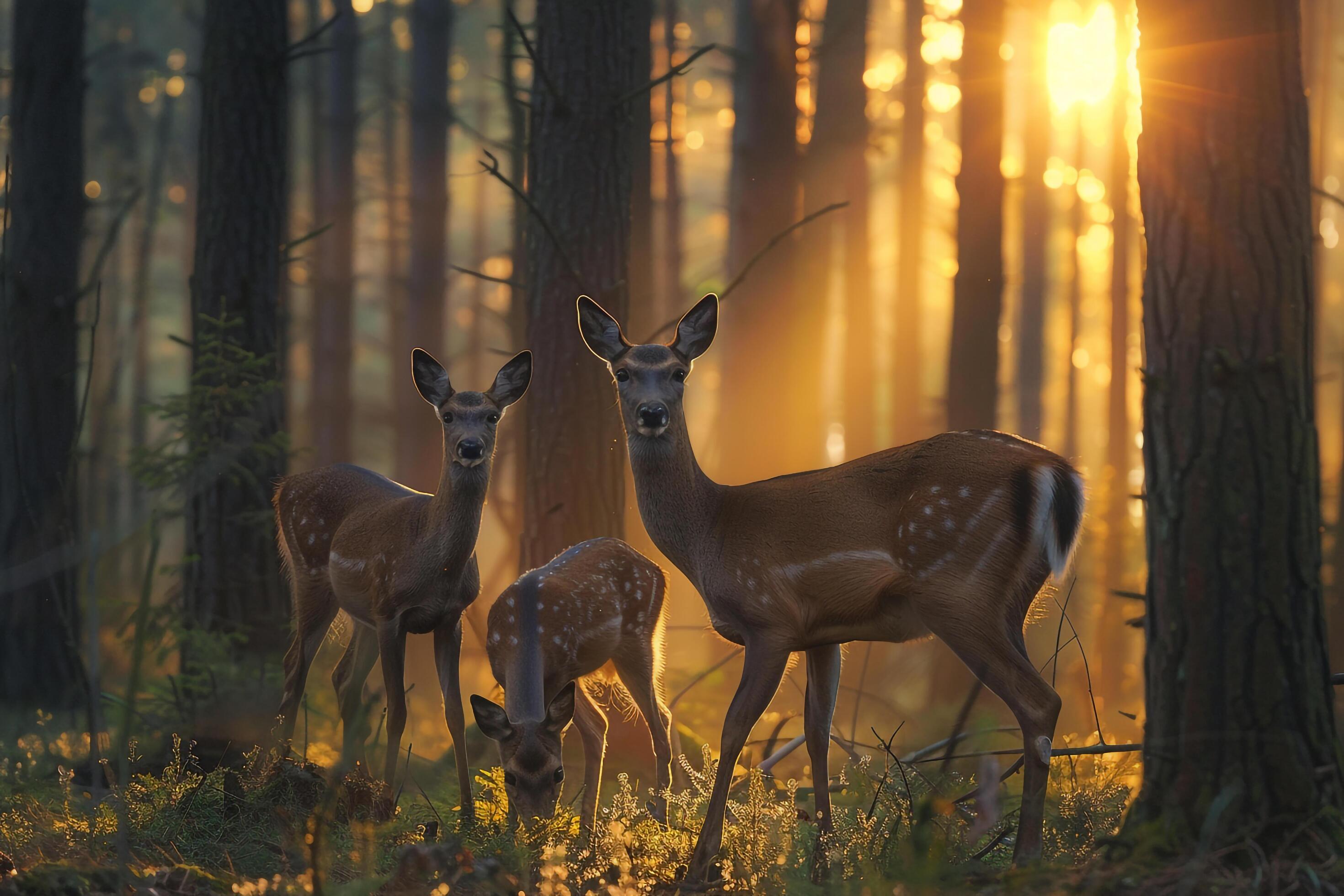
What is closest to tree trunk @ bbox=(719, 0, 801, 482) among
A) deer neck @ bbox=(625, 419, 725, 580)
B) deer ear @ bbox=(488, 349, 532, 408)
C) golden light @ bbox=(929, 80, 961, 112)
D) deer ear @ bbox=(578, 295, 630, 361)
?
deer ear @ bbox=(488, 349, 532, 408)

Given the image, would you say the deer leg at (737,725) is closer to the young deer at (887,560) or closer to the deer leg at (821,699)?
the young deer at (887,560)

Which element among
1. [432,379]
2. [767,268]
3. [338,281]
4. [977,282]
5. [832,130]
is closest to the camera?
[432,379]

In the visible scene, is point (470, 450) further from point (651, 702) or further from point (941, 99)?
point (941, 99)

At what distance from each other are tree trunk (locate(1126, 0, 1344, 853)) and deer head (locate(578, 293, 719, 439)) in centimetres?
227

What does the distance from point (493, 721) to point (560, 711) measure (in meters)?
0.38

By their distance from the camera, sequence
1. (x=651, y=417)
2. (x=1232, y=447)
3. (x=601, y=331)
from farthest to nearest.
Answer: (x=601, y=331), (x=651, y=417), (x=1232, y=447)

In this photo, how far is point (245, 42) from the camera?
8.65 meters

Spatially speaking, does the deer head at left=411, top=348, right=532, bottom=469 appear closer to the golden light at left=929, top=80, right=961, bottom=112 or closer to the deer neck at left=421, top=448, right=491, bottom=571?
the deer neck at left=421, top=448, right=491, bottom=571

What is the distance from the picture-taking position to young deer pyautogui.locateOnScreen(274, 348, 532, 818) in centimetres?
637

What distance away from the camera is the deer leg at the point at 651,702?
6.94m

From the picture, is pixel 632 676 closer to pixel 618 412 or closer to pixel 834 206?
pixel 618 412

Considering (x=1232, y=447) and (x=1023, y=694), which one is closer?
(x=1232, y=447)

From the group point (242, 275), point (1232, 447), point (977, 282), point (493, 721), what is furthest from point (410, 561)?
point (977, 282)

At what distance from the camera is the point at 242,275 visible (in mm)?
8516
